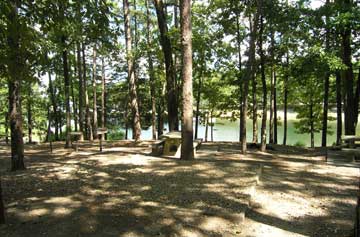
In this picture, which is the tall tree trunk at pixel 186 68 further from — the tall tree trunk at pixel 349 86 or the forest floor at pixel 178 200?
the tall tree trunk at pixel 349 86

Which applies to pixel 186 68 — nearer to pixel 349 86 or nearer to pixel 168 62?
pixel 168 62

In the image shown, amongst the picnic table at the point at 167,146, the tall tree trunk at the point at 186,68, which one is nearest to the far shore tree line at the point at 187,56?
the tall tree trunk at the point at 186,68

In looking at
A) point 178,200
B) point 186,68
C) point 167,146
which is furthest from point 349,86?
point 178,200

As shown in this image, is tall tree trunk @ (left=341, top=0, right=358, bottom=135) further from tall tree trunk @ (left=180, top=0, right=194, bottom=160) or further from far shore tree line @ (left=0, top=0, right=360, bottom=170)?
tall tree trunk @ (left=180, top=0, right=194, bottom=160)

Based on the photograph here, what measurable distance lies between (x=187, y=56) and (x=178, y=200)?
171 inches

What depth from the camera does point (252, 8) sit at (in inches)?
465

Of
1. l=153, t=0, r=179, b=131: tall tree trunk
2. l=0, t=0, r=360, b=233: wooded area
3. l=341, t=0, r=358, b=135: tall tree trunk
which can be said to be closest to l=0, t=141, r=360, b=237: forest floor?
l=0, t=0, r=360, b=233: wooded area

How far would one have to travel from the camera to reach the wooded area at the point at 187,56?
4.08 metres

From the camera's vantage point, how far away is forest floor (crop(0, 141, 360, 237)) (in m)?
3.80

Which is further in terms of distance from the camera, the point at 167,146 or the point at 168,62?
the point at 168,62

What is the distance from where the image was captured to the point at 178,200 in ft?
15.8

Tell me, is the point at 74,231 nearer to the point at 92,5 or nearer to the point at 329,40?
the point at 92,5

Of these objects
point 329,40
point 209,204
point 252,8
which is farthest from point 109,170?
point 329,40

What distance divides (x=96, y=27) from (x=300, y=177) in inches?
210
